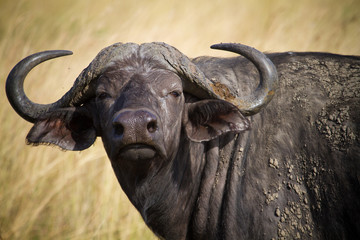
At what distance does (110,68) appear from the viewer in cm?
331

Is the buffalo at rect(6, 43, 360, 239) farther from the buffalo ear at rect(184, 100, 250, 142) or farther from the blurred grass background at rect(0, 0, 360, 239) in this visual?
the blurred grass background at rect(0, 0, 360, 239)

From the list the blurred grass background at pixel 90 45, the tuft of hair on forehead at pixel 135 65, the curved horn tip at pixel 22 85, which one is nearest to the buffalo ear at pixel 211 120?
the tuft of hair on forehead at pixel 135 65

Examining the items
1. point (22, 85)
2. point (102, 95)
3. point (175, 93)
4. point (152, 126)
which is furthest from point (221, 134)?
point (22, 85)

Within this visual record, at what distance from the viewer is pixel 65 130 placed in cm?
356

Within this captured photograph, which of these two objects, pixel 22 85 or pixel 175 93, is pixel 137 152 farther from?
pixel 22 85

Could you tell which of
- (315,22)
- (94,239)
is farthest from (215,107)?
(315,22)

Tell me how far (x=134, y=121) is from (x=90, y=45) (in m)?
6.07

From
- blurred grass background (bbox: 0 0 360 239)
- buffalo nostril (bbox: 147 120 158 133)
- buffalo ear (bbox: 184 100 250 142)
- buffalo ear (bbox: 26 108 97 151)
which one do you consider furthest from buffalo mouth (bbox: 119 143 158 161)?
blurred grass background (bbox: 0 0 360 239)

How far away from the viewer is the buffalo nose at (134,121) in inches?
104

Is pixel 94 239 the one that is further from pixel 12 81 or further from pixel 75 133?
pixel 12 81

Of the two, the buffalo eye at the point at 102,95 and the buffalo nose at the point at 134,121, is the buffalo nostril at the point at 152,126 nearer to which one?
the buffalo nose at the point at 134,121

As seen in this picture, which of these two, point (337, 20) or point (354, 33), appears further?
point (337, 20)

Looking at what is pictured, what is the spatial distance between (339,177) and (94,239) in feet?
14.8

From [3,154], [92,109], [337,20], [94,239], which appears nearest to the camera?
[92,109]
